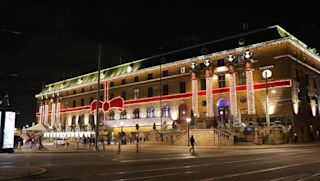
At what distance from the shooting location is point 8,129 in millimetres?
27094

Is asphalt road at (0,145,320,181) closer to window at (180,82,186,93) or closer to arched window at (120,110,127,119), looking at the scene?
window at (180,82,186,93)

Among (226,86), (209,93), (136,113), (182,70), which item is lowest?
(136,113)

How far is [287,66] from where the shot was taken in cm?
4241

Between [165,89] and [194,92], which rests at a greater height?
[165,89]

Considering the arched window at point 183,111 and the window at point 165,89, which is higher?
the window at point 165,89

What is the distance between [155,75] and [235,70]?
56.8 feet

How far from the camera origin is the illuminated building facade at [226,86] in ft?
140

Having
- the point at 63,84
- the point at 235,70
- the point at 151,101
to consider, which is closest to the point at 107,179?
the point at 235,70

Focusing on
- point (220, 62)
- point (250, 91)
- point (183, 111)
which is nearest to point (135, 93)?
point (183, 111)

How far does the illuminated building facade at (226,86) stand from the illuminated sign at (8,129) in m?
25.4

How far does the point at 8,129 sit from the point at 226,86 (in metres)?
32.0

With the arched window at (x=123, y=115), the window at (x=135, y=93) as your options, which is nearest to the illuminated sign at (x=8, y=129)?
the window at (x=135, y=93)

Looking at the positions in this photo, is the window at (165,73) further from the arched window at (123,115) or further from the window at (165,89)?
the arched window at (123,115)

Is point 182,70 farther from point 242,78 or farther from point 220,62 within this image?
point 242,78
